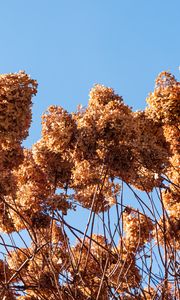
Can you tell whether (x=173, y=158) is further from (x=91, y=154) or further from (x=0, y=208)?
(x=0, y=208)

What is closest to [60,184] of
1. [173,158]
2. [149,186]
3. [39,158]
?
[39,158]

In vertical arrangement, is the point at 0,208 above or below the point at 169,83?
below

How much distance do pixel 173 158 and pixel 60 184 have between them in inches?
91.3

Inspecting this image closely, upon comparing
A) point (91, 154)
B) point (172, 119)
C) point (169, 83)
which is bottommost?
point (91, 154)

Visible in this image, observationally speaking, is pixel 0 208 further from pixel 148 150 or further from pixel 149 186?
pixel 148 150

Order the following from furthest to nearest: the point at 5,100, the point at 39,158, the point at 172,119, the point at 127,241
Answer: the point at 127,241, the point at 39,158, the point at 172,119, the point at 5,100

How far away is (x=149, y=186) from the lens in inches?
325

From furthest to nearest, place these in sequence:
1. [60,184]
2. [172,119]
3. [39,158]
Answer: [60,184], [39,158], [172,119]

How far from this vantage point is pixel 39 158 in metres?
7.92

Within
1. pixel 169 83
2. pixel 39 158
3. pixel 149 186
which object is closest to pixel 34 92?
pixel 39 158

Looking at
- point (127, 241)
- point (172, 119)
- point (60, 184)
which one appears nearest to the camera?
point (172, 119)

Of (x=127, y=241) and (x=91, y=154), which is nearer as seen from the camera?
(x=91, y=154)

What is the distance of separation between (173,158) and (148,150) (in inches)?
94.2

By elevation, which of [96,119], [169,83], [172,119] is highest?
[169,83]
